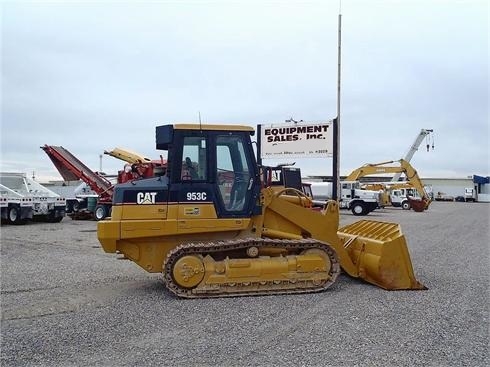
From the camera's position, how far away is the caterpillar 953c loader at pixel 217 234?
7.81 m

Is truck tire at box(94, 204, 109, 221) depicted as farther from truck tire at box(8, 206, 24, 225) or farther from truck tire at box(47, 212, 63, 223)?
truck tire at box(8, 206, 24, 225)

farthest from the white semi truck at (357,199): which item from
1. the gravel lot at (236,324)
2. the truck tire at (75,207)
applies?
the gravel lot at (236,324)

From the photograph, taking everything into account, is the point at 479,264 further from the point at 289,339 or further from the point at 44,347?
the point at 44,347

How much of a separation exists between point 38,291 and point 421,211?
36249 mm

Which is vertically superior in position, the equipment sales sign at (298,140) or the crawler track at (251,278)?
the equipment sales sign at (298,140)

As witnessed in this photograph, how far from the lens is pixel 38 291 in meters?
8.21

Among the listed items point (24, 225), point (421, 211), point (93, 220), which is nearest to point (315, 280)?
point (24, 225)

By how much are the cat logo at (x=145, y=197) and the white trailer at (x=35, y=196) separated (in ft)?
54.1

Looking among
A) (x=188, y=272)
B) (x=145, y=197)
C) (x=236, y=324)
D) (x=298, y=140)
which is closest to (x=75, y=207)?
(x=298, y=140)

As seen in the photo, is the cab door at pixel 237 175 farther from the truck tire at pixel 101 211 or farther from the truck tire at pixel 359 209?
the truck tire at pixel 359 209

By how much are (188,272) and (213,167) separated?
66.7 inches

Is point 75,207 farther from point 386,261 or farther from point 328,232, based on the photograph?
point 386,261

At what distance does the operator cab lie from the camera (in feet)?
26.6

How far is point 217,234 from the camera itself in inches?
329
